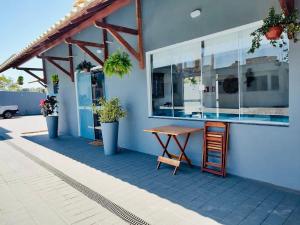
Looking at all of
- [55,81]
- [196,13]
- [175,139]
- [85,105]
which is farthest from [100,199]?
[55,81]

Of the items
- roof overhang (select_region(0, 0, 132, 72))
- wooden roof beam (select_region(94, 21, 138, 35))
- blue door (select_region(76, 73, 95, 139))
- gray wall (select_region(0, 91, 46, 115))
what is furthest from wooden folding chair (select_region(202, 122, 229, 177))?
gray wall (select_region(0, 91, 46, 115))

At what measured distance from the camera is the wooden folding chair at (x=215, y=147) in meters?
3.77

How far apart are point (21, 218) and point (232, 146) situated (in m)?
3.09

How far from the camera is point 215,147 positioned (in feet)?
12.8

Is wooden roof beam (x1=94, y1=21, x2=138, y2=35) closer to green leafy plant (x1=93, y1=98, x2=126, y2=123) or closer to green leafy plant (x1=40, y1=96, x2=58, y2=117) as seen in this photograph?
green leafy plant (x1=93, y1=98, x2=126, y2=123)

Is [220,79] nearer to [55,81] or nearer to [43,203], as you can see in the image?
[43,203]

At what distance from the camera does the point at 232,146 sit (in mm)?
3801

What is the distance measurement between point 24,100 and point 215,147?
70.4ft

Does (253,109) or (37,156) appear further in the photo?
(37,156)

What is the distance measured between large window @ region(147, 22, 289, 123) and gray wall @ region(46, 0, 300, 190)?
0.58 ft

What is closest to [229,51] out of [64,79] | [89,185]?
[89,185]

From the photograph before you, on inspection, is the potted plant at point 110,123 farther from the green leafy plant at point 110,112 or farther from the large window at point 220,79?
the large window at point 220,79

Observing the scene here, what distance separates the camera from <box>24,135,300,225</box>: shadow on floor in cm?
265

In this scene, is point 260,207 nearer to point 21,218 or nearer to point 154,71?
point 21,218
